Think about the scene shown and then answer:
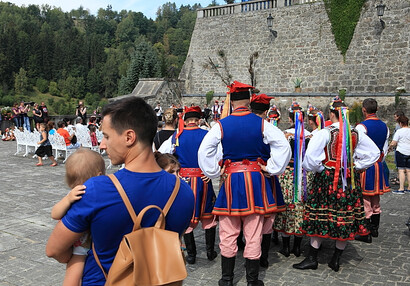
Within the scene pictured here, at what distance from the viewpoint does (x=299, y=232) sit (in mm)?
4762

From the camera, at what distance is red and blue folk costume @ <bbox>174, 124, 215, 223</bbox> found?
4625 mm

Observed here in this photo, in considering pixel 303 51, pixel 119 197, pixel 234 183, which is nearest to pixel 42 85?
pixel 303 51

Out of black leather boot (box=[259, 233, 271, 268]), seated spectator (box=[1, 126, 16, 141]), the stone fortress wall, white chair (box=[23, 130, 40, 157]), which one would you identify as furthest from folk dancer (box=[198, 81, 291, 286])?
seated spectator (box=[1, 126, 16, 141])

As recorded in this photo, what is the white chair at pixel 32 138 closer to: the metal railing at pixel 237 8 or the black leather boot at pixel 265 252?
the black leather boot at pixel 265 252

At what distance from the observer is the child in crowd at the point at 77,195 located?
1747 mm

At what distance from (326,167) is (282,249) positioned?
1245 millimetres

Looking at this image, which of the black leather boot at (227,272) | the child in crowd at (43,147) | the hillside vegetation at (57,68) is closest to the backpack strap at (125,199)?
the black leather boot at (227,272)

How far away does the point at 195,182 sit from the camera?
4.65 metres

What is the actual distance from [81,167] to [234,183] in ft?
6.88

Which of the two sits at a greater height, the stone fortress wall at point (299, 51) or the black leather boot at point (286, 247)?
the stone fortress wall at point (299, 51)

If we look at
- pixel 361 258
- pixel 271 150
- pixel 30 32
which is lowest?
pixel 361 258

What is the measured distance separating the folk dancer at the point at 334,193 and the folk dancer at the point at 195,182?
3.41 feet

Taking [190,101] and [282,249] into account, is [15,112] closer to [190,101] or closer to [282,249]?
[190,101]

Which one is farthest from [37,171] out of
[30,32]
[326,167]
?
[30,32]
